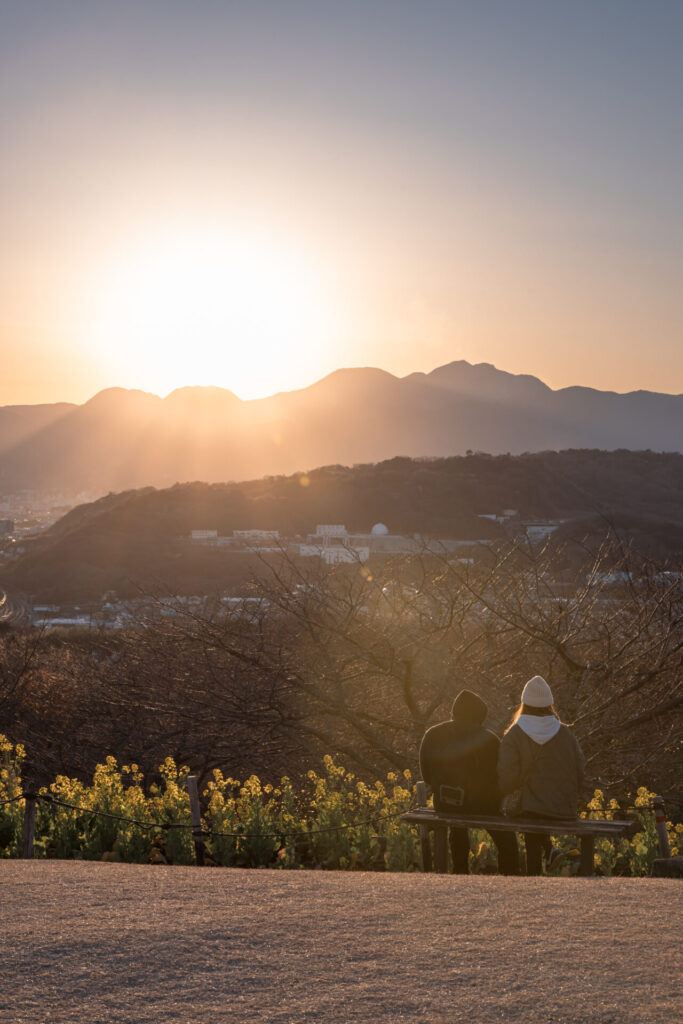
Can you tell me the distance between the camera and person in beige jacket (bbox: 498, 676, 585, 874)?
22.5 ft

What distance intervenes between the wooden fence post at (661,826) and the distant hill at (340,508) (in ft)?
175

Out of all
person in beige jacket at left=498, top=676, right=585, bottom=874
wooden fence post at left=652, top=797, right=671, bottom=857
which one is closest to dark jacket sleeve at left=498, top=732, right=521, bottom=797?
person in beige jacket at left=498, top=676, right=585, bottom=874

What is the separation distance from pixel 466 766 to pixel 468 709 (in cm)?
43

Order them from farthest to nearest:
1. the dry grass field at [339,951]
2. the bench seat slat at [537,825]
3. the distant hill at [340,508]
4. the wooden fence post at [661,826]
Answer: the distant hill at [340,508], the wooden fence post at [661,826], the bench seat slat at [537,825], the dry grass field at [339,951]

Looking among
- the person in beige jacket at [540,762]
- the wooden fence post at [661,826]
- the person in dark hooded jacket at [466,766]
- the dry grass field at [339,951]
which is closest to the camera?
the dry grass field at [339,951]

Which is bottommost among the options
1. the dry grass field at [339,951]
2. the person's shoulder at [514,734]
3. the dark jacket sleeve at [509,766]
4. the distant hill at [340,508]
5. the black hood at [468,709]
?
the dry grass field at [339,951]

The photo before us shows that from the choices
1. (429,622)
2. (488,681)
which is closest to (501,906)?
(488,681)

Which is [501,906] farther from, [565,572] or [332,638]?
[565,572]

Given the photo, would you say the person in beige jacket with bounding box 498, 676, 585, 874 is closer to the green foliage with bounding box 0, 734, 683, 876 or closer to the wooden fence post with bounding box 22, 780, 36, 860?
the green foliage with bounding box 0, 734, 683, 876

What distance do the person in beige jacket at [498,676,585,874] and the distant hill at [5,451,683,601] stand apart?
5397 centimetres

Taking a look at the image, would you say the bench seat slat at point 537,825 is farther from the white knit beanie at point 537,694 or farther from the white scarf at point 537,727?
the white knit beanie at point 537,694

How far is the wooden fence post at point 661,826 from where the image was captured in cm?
725

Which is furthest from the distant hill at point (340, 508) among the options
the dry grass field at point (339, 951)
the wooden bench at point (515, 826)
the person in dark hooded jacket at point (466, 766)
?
the dry grass field at point (339, 951)

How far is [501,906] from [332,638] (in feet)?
26.3
